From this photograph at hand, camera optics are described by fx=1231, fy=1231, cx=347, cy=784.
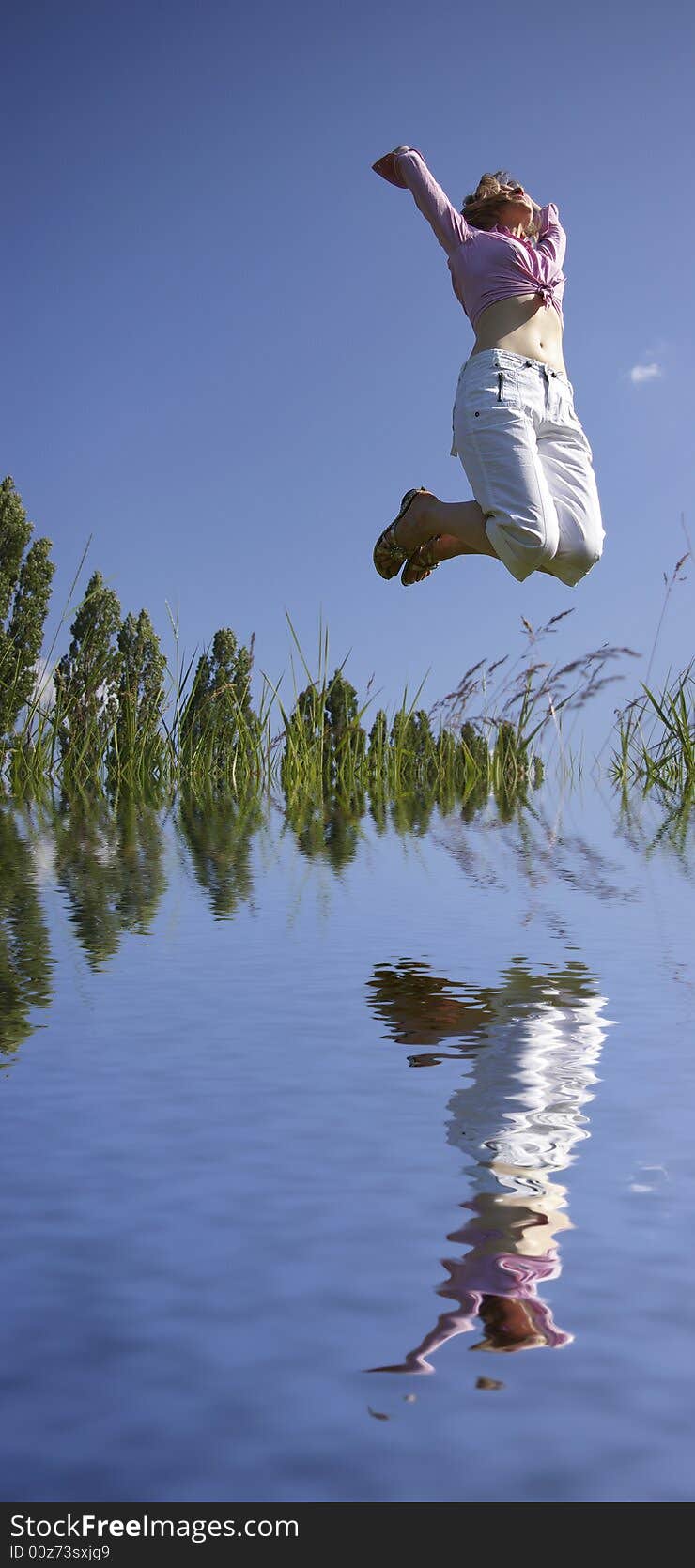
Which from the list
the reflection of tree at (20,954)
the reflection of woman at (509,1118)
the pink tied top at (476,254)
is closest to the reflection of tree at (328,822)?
the reflection of tree at (20,954)

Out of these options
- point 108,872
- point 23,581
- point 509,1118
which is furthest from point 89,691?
point 509,1118

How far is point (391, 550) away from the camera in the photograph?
3.75 metres

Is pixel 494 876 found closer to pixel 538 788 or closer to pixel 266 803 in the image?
pixel 266 803

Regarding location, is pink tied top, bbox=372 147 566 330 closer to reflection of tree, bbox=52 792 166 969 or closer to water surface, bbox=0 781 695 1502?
reflection of tree, bbox=52 792 166 969

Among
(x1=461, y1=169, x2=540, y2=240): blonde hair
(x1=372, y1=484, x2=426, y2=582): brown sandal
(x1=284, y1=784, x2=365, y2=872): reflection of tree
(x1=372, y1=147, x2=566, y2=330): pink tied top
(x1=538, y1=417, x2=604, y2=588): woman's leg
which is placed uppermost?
(x1=461, y1=169, x2=540, y2=240): blonde hair

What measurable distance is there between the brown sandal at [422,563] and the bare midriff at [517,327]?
0.59 metres

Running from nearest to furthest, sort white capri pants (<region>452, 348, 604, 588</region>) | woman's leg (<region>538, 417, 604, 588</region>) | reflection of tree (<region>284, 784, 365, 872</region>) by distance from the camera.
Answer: reflection of tree (<region>284, 784, 365, 872</region>), white capri pants (<region>452, 348, 604, 588</region>), woman's leg (<region>538, 417, 604, 588</region>)

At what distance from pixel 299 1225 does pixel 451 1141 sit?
0.18 metres

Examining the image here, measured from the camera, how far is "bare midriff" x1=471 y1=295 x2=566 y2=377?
12.0ft

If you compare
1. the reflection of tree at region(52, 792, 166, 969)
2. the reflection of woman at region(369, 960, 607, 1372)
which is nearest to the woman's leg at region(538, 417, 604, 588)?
the reflection of tree at region(52, 792, 166, 969)

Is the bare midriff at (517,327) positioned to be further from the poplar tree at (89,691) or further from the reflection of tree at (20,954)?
the poplar tree at (89,691)

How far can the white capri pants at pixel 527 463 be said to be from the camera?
3.41 metres
